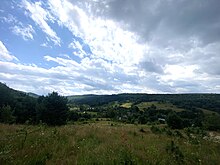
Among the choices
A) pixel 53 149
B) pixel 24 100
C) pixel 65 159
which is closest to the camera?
pixel 65 159

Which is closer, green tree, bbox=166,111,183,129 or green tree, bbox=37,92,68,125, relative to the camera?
green tree, bbox=37,92,68,125

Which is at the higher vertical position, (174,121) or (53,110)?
(53,110)

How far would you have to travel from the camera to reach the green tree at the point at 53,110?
4162cm

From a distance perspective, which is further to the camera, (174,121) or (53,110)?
(174,121)

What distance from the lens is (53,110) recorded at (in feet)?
139

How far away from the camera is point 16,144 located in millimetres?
7637

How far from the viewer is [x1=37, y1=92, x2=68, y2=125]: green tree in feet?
137

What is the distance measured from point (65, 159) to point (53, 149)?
4.33ft

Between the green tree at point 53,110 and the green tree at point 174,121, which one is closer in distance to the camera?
the green tree at point 53,110

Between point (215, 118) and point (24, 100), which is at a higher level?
point (24, 100)

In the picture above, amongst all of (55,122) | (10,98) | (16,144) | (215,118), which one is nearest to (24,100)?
(10,98)

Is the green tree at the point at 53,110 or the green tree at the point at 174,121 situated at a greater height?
the green tree at the point at 53,110

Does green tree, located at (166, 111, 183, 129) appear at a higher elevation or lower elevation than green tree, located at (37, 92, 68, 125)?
lower

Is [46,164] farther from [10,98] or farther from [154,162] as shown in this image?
[10,98]
